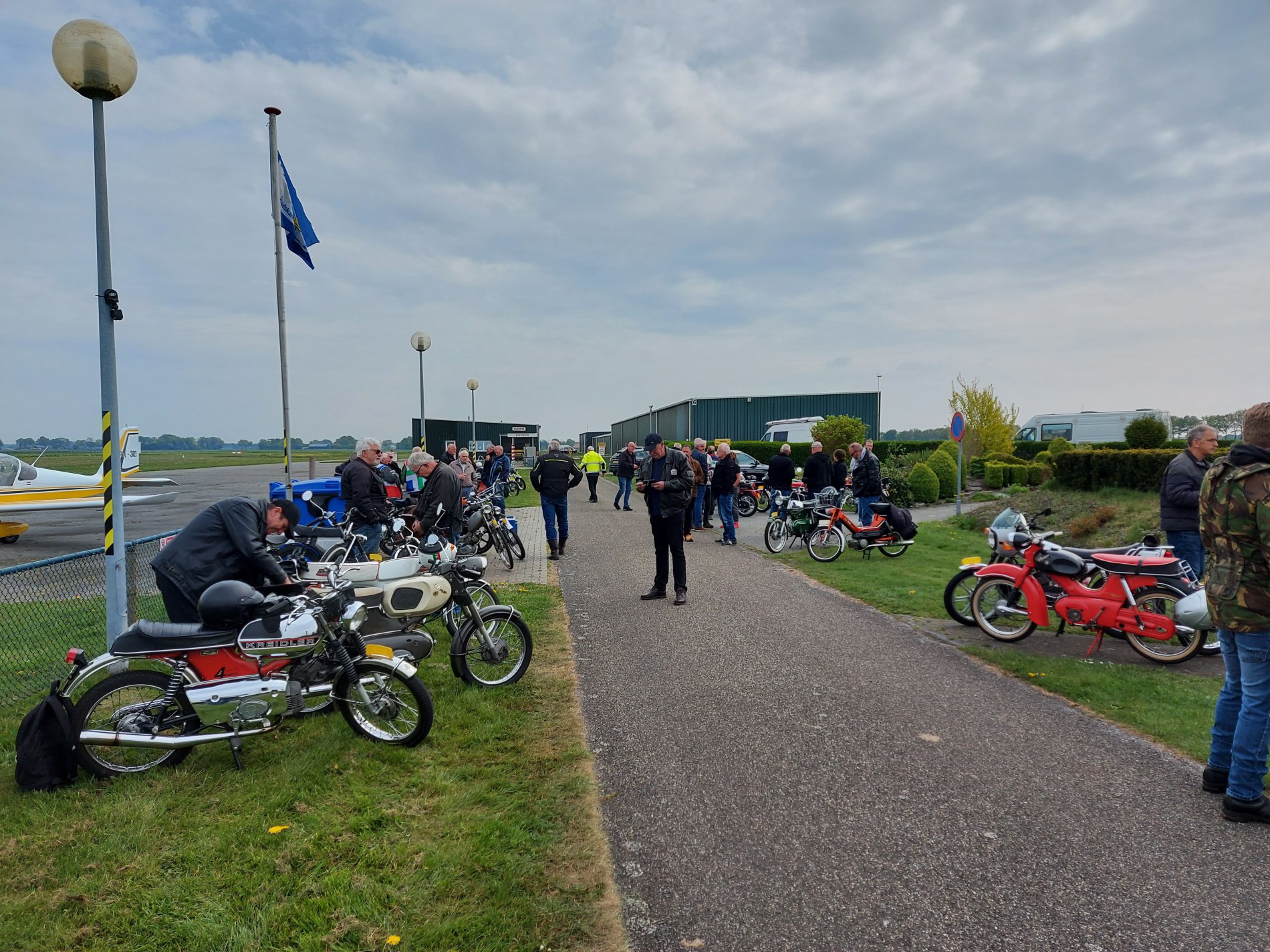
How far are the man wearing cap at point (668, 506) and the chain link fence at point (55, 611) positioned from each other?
4807 mm

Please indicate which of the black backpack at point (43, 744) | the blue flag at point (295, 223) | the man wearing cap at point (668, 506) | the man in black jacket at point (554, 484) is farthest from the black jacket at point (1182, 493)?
the blue flag at point (295, 223)

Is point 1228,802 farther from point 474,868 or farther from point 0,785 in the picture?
point 0,785

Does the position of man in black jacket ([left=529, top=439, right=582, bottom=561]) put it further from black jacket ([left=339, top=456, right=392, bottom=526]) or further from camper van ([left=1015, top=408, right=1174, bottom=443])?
camper van ([left=1015, top=408, right=1174, bottom=443])

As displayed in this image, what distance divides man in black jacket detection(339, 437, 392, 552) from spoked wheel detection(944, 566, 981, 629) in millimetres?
6057

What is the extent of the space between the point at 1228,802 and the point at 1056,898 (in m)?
1.27

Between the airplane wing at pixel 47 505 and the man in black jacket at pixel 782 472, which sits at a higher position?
the man in black jacket at pixel 782 472

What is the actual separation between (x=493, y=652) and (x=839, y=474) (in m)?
11.0

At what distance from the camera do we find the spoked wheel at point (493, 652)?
531 centimetres

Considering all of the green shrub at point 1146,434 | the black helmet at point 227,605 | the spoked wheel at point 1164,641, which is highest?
the green shrub at point 1146,434

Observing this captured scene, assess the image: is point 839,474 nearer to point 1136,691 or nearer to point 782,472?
point 782,472

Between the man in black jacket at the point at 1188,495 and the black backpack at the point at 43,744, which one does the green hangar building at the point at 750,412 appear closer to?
the man in black jacket at the point at 1188,495

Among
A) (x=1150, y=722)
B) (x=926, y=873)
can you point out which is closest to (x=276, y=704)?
(x=926, y=873)

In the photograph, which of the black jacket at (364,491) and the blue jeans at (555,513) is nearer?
the black jacket at (364,491)

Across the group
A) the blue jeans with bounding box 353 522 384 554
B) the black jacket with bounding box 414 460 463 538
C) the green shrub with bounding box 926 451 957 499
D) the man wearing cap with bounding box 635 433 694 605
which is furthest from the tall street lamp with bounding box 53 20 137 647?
the green shrub with bounding box 926 451 957 499
